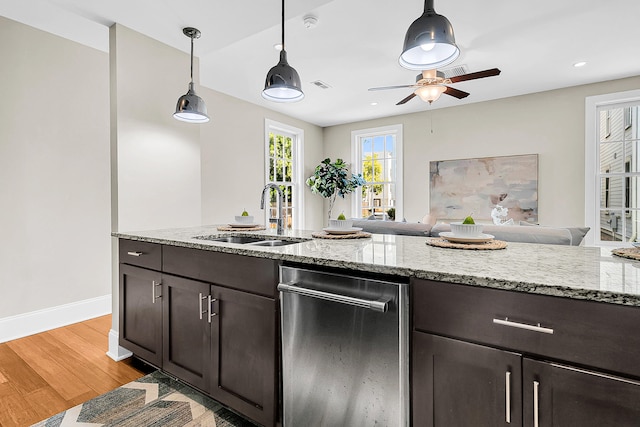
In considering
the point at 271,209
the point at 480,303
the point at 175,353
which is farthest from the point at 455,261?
the point at 271,209

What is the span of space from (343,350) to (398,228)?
70.4 inches

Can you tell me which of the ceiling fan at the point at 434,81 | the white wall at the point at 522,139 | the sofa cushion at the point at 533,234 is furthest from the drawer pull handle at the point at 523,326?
the white wall at the point at 522,139

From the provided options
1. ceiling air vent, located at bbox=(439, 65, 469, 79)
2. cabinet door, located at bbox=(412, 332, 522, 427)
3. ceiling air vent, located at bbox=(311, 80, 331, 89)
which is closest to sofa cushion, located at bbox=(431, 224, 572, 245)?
cabinet door, located at bbox=(412, 332, 522, 427)

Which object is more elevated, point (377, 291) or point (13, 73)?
point (13, 73)

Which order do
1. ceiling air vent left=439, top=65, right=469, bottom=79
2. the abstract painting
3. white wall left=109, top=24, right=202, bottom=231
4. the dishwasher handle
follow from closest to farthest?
the dishwasher handle < white wall left=109, top=24, right=202, bottom=231 < ceiling air vent left=439, top=65, right=469, bottom=79 < the abstract painting

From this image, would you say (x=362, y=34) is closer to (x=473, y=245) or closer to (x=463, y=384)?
(x=473, y=245)

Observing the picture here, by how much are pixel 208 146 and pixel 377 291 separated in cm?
397

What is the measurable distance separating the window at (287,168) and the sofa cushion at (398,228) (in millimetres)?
2731

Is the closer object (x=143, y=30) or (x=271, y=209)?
(x=143, y=30)

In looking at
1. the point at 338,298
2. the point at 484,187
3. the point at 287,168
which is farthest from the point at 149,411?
the point at 484,187

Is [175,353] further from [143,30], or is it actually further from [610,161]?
[610,161]

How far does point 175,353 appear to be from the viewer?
6.20 ft

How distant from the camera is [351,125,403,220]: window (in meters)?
5.99

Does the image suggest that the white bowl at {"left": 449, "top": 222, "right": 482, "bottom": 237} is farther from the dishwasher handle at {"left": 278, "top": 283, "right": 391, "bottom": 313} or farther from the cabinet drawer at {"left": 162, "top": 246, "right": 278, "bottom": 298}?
the cabinet drawer at {"left": 162, "top": 246, "right": 278, "bottom": 298}
